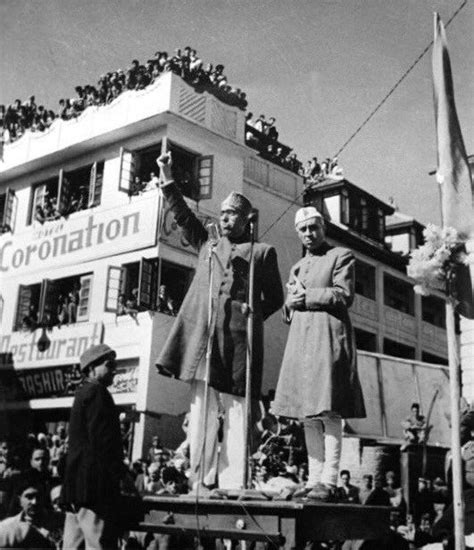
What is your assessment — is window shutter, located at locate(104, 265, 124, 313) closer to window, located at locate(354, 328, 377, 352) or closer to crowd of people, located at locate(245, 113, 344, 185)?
crowd of people, located at locate(245, 113, 344, 185)

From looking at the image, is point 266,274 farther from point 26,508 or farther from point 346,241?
point 346,241

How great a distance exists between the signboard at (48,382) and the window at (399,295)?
31.2 ft

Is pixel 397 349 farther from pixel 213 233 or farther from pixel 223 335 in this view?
Result: pixel 223 335

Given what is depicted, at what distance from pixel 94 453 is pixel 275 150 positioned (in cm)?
1467

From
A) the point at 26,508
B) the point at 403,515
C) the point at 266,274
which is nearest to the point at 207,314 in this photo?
the point at 266,274

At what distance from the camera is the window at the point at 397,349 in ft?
66.8

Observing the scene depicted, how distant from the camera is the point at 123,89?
14.9m

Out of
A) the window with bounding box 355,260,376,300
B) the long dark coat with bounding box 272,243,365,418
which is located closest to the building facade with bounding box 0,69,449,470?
the window with bounding box 355,260,376,300

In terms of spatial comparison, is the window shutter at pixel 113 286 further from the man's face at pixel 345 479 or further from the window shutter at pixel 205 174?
the man's face at pixel 345 479

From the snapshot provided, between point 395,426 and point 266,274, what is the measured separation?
10157 millimetres

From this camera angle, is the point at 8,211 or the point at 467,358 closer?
the point at 467,358

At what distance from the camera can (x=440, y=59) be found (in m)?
5.52

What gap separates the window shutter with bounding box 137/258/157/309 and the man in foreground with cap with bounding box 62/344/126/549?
32.4 feet

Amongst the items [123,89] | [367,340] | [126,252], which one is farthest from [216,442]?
[367,340]
